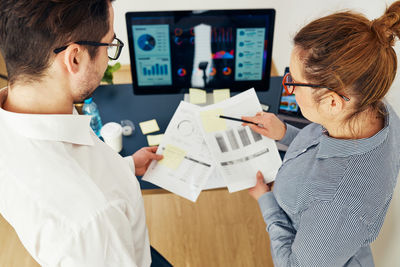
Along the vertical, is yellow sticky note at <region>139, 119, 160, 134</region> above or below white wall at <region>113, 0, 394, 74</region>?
below

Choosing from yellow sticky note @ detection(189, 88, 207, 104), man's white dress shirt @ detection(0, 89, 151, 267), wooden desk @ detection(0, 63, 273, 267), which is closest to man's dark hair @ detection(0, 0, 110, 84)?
man's white dress shirt @ detection(0, 89, 151, 267)

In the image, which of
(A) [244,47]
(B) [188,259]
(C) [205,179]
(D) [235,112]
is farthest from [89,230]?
(B) [188,259]

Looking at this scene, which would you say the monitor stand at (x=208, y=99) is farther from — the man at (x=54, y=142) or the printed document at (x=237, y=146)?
the man at (x=54, y=142)

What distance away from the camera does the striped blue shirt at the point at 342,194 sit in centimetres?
83

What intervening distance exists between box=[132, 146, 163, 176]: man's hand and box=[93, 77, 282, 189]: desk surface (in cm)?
16

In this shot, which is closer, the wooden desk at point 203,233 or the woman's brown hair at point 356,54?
the woman's brown hair at point 356,54

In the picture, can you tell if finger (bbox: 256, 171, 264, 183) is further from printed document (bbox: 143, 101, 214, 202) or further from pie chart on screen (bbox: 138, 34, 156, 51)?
pie chart on screen (bbox: 138, 34, 156, 51)

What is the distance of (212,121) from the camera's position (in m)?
1.31

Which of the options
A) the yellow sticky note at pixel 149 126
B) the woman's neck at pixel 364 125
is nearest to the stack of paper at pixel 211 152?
the yellow sticky note at pixel 149 126

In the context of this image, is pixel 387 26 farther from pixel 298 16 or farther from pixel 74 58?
pixel 298 16

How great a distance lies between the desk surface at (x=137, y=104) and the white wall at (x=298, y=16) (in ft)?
1.33

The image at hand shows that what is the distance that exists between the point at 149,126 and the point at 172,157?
0.24m

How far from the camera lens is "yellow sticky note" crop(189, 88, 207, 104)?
57.2 inches

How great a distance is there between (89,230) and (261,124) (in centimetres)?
77
